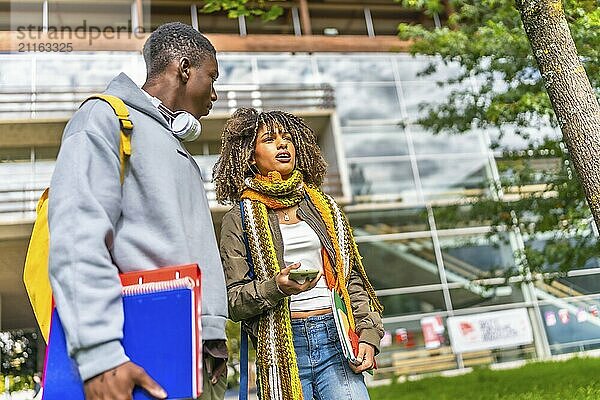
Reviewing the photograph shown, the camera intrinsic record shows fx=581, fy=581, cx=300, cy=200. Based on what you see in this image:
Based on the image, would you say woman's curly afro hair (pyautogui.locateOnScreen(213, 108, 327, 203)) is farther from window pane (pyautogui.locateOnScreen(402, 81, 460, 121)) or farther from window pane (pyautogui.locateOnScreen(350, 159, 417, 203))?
window pane (pyautogui.locateOnScreen(402, 81, 460, 121))

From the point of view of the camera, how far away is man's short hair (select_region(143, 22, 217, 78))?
1.80m

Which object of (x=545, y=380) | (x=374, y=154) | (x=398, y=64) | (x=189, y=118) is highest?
(x=398, y=64)

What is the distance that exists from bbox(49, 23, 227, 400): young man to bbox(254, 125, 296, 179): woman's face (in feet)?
2.51

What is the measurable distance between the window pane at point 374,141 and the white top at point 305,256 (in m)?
12.8

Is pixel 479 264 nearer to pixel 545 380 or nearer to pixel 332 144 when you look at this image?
pixel 332 144

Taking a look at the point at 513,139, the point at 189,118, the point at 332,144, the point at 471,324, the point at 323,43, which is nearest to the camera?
the point at 189,118

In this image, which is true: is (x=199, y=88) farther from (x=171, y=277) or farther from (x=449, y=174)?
(x=449, y=174)

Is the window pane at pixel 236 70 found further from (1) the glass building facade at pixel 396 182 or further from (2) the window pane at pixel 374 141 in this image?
(2) the window pane at pixel 374 141

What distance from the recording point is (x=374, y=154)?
15.4 meters

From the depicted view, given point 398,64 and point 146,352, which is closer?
point 146,352

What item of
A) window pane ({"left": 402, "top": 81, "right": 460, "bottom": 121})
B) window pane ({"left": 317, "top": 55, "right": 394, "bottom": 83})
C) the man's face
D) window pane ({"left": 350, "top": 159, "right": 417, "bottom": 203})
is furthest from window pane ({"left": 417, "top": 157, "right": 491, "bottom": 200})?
the man's face

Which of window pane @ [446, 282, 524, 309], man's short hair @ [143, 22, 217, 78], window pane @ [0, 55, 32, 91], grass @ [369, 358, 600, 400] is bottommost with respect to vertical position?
grass @ [369, 358, 600, 400]

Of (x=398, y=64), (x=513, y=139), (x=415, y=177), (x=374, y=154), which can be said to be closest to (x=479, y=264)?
(x=415, y=177)

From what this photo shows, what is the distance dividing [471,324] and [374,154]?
491 cm
